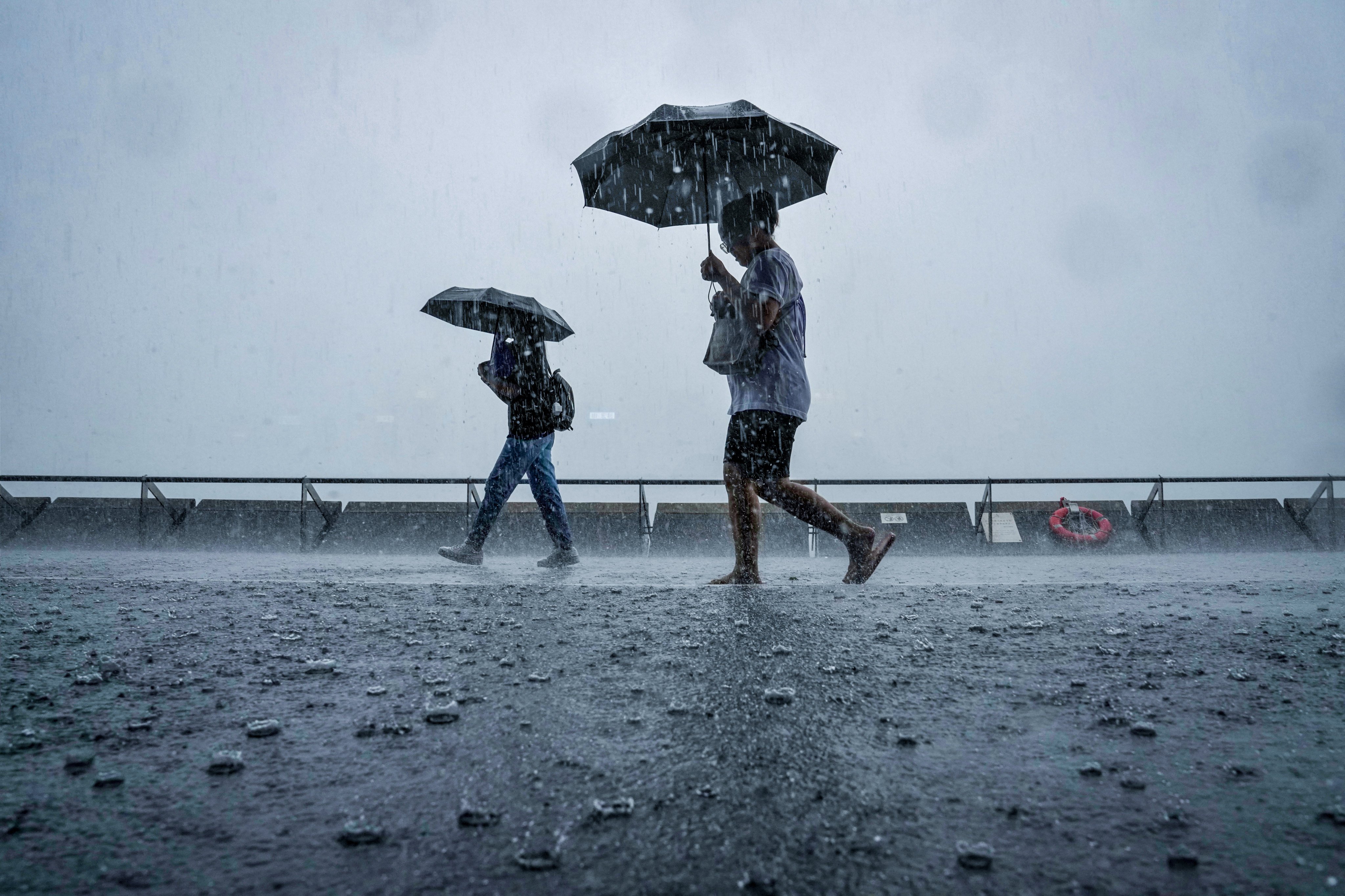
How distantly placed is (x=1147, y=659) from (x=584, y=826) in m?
1.82

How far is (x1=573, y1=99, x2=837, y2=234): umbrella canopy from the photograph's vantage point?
15.0 feet

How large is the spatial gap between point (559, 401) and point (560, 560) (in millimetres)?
1238

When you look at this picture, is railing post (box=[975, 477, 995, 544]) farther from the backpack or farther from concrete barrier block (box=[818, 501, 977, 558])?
the backpack

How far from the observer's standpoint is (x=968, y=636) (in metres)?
2.56

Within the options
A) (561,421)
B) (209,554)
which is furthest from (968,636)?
(209,554)

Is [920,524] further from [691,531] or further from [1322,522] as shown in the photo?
[1322,522]

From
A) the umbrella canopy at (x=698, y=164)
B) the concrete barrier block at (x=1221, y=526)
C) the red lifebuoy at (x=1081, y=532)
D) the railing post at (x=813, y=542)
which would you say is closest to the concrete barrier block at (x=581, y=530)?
the railing post at (x=813, y=542)

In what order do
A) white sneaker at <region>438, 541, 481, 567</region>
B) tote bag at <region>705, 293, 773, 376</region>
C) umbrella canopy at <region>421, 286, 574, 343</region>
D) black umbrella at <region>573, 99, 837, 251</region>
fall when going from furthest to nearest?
umbrella canopy at <region>421, 286, 574, 343</region> < white sneaker at <region>438, 541, 481, 567</region> < black umbrella at <region>573, 99, 837, 251</region> < tote bag at <region>705, 293, 773, 376</region>

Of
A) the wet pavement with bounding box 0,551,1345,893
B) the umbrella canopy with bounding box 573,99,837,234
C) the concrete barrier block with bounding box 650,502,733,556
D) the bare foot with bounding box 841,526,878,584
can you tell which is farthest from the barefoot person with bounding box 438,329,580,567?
the concrete barrier block with bounding box 650,502,733,556

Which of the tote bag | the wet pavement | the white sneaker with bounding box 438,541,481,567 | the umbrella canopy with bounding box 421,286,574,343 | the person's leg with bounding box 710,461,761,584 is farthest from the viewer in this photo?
the umbrella canopy with bounding box 421,286,574,343

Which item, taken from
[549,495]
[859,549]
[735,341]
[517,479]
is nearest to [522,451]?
[517,479]

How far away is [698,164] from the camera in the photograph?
16.0 ft

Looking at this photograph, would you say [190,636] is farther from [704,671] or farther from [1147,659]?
[1147,659]

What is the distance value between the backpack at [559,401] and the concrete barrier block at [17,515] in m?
8.08
